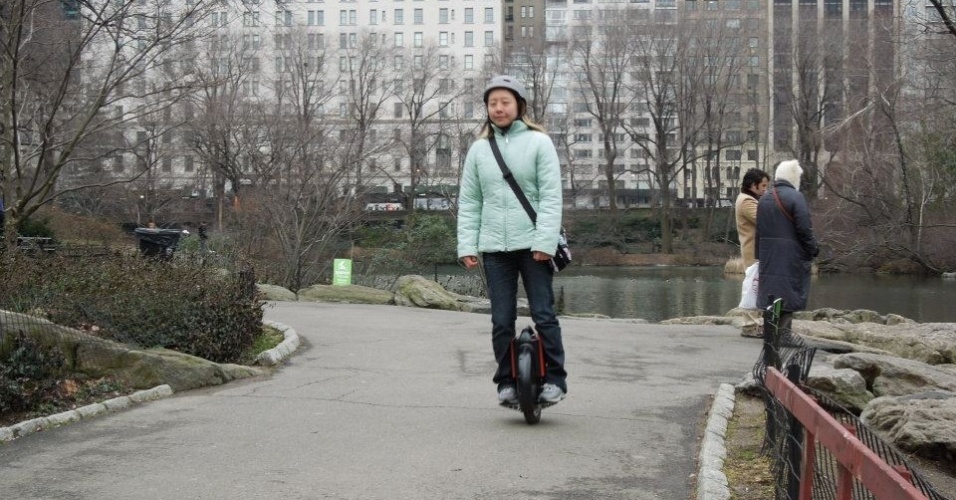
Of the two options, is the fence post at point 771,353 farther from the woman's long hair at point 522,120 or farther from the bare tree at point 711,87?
the bare tree at point 711,87

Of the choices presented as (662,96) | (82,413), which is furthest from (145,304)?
(662,96)

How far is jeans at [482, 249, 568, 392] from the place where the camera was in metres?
6.22

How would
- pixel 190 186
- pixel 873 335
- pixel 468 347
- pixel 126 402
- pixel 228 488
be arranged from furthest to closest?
pixel 190 186 → pixel 873 335 → pixel 468 347 → pixel 126 402 → pixel 228 488

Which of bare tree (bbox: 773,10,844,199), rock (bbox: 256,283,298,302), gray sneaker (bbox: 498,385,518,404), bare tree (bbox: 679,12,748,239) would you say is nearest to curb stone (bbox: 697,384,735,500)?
gray sneaker (bbox: 498,385,518,404)

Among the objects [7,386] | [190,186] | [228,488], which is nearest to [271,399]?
[7,386]

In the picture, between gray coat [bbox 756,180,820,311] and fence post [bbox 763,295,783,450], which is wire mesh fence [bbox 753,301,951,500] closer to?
fence post [bbox 763,295,783,450]

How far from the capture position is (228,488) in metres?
4.82

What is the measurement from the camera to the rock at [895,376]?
7867mm

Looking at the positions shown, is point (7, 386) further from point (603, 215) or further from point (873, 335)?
point (603, 215)

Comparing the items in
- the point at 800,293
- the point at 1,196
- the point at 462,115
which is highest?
the point at 462,115

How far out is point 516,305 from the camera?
6215 millimetres

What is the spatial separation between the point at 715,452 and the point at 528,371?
1.21 m

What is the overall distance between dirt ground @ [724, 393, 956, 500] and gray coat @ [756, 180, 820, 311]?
4.83 ft

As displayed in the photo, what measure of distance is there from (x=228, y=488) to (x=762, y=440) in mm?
3237
